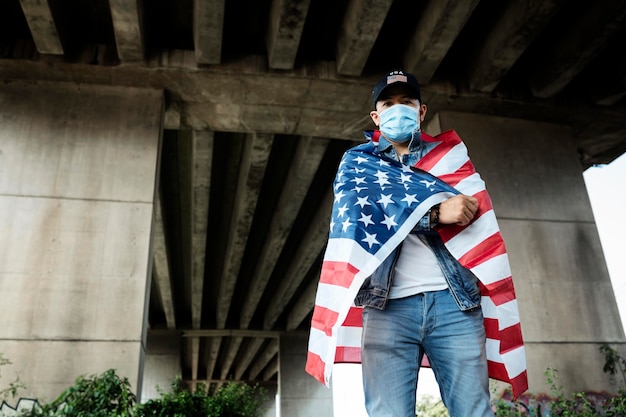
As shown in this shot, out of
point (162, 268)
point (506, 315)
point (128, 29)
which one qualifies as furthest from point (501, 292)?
point (162, 268)

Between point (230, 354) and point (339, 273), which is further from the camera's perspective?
point (230, 354)

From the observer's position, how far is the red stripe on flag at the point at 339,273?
2.13 metres

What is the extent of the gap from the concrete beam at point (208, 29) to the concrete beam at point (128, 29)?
29.7 inches

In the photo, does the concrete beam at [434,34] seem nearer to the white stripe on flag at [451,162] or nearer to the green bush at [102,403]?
the white stripe on flag at [451,162]

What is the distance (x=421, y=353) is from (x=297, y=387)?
22807 millimetres

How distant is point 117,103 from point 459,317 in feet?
23.6

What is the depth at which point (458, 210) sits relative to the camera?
6.87 feet

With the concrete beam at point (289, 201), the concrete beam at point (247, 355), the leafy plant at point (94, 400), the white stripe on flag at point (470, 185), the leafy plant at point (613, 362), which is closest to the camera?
the white stripe on flag at point (470, 185)

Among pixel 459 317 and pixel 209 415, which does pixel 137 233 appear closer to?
pixel 209 415

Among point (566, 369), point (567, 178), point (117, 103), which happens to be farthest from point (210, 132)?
point (566, 369)

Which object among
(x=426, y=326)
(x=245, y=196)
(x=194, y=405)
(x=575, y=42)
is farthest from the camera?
(x=245, y=196)

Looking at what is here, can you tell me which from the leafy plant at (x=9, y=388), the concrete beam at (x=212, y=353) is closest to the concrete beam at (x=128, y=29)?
the leafy plant at (x=9, y=388)

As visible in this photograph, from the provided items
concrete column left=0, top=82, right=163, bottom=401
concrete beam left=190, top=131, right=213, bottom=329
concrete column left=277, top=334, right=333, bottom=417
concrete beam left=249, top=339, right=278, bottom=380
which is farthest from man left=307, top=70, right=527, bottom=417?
concrete beam left=249, top=339, right=278, bottom=380

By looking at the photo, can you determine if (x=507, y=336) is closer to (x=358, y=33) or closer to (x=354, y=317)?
(x=354, y=317)
